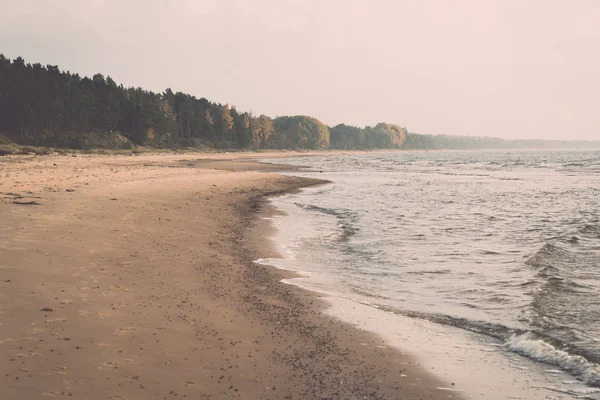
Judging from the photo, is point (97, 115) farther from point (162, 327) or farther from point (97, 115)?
point (162, 327)

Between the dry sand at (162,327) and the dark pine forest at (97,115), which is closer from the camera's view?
the dry sand at (162,327)

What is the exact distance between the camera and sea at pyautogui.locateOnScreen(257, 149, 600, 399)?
7188 mm

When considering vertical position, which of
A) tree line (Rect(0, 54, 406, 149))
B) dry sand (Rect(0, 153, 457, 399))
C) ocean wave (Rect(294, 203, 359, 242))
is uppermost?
tree line (Rect(0, 54, 406, 149))

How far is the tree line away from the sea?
69.3 metres

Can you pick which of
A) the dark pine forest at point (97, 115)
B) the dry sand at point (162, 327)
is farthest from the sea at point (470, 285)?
the dark pine forest at point (97, 115)

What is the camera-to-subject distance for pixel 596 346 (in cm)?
798

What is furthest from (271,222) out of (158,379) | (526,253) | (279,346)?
(158,379)

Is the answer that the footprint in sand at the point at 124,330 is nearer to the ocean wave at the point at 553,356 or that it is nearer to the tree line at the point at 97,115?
the ocean wave at the point at 553,356

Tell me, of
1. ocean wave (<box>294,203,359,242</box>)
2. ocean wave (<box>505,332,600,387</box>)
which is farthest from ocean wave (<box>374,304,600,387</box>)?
ocean wave (<box>294,203,359,242</box>)

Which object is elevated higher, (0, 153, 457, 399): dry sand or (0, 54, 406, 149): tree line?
(0, 54, 406, 149): tree line

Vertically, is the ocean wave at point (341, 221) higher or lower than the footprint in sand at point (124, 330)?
lower

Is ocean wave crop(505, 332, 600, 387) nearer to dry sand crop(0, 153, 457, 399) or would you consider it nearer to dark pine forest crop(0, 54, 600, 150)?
dry sand crop(0, 153, 457, 399)

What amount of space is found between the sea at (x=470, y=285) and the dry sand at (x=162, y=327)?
92cm

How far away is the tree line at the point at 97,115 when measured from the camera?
82.0m
